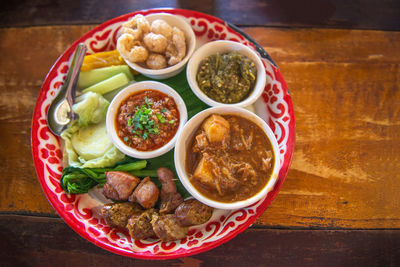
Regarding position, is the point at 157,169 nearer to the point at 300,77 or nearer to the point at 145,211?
the point at 145,211

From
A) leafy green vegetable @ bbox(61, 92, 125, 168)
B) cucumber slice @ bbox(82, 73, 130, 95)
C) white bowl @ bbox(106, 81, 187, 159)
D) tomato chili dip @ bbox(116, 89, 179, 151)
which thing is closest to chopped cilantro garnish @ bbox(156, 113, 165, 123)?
tomato chili dip @ bbox(116, 89, 179, 151)

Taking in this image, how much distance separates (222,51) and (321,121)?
1.68 metres

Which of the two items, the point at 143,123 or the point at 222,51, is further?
the point at 222,51

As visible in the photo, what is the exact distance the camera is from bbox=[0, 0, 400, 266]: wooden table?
353cm

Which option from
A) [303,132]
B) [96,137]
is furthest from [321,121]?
[96,137]

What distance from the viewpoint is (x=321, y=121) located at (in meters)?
3.80

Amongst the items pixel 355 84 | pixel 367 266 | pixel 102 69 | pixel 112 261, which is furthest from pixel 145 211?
pixel 355 84

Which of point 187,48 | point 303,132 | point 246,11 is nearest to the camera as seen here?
point 187,48

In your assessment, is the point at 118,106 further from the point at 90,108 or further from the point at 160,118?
the point at 160,118

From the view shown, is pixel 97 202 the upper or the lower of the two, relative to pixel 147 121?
lower

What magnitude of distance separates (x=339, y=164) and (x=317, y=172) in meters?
0.33

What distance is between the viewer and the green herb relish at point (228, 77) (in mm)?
3279

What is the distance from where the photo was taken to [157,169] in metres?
3.40

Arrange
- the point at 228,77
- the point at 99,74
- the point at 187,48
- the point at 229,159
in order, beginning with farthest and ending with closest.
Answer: the point at 99,74 → the point at 187,48 → the point at 228,77 → the point at 229,159
